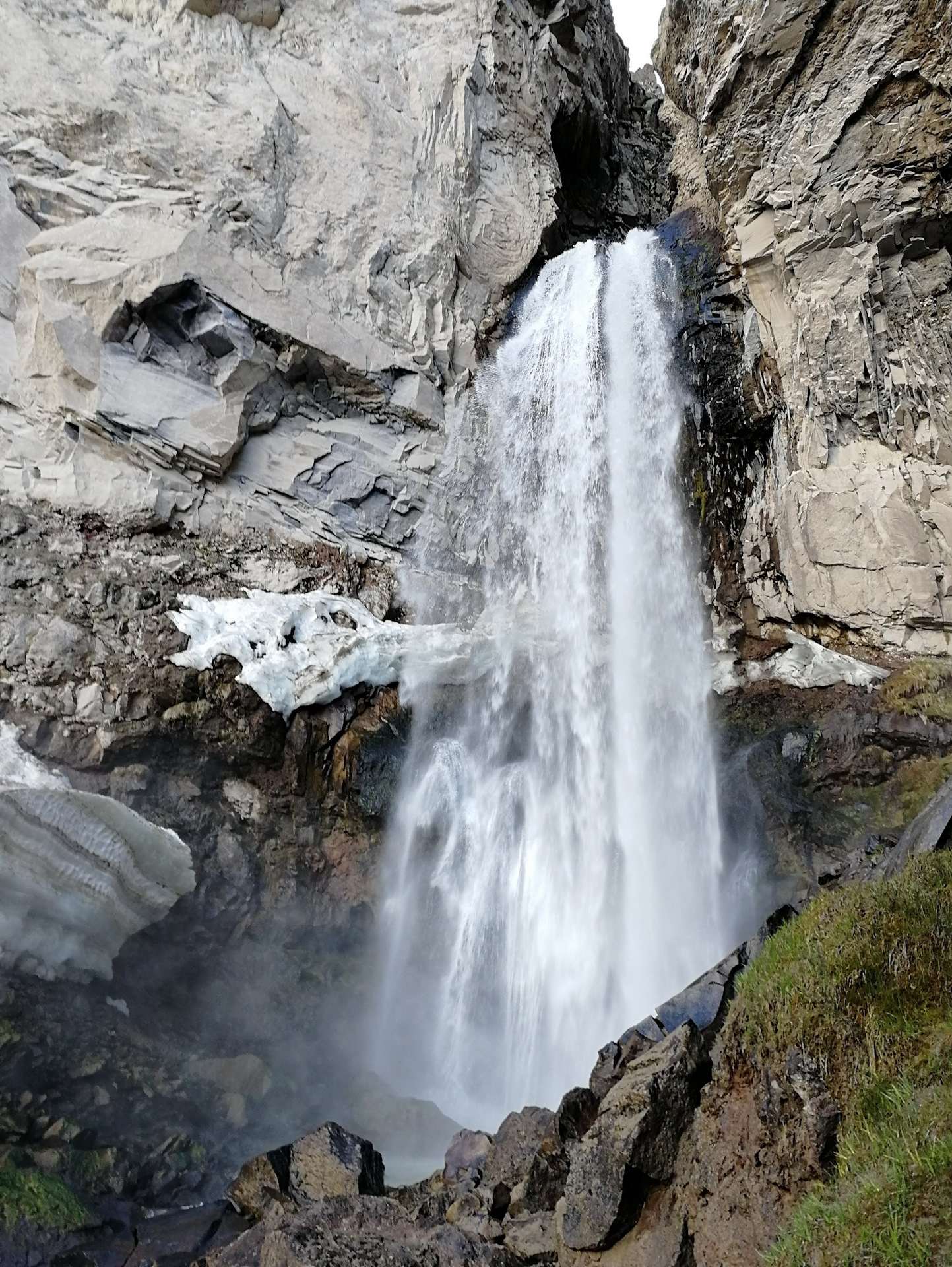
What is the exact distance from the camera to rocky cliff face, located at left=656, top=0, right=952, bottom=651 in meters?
11.9

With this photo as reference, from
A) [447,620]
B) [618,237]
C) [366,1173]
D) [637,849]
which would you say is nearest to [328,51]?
[618,237]

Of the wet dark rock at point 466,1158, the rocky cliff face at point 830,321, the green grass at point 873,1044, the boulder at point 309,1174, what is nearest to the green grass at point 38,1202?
the boulder at point 309,1174

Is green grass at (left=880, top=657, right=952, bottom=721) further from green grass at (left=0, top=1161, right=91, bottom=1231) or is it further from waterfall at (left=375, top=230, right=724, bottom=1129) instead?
green grass at (left=0, top=1161, right=91, bottom=1231)

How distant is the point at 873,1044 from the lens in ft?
11.4

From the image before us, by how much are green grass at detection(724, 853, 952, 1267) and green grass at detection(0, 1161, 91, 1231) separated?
479cm

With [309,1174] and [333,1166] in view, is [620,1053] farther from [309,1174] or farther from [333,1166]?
[309,1174]

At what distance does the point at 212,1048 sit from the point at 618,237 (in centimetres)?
2165

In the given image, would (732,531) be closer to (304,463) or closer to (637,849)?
(637,849)

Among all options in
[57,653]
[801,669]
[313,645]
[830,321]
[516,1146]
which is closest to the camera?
[516,1146]

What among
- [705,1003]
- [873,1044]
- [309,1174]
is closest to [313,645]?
[309,1174]

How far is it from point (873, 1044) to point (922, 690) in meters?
8.85

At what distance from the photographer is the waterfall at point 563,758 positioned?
9492mm

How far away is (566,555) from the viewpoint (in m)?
13.6

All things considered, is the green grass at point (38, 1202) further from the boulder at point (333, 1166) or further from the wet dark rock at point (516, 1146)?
the wet dark rock at point (516, 1146)
